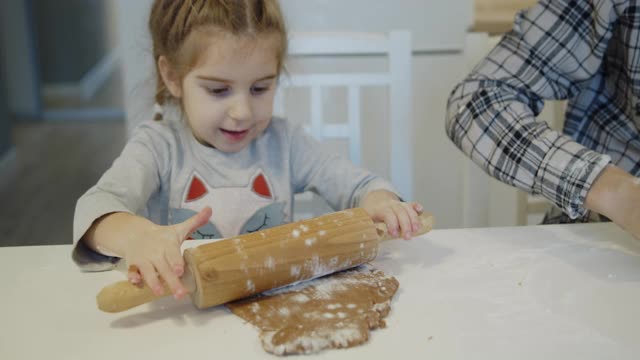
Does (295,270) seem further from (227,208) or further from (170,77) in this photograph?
(170,77)

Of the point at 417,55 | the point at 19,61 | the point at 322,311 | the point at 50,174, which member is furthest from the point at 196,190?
the point at 19,61

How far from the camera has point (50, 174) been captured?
12.4 ft

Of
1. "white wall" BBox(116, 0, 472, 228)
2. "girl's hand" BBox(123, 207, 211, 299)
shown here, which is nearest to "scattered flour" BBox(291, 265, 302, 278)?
"girl's hand" BBox(123, 207, 211, 299)

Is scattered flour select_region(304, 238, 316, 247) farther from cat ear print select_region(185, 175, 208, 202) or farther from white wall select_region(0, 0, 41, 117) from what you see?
white wall select_region(0, 0, 41, 117)

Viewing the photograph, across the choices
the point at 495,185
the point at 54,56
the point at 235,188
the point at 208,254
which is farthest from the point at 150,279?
the point at 54,56

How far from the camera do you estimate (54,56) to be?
586cm

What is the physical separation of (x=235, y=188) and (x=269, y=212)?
7 cm

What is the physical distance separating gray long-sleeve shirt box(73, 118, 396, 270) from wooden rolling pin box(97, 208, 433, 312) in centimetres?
30

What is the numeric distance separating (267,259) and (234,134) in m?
0.41

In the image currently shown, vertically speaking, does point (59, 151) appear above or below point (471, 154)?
below

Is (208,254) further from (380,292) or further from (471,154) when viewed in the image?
(471,154)

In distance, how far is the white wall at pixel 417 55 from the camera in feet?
6.42

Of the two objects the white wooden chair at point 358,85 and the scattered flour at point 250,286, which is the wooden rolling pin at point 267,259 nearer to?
the scattered flour at point 250,286

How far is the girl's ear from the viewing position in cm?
108
